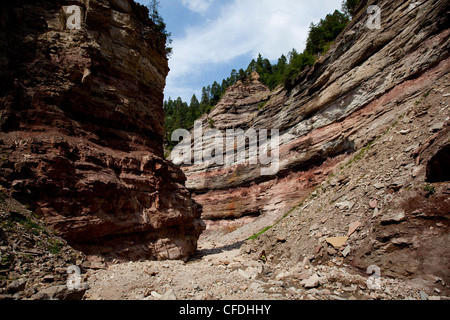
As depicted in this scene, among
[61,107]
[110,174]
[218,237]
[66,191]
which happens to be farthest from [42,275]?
[218,237]

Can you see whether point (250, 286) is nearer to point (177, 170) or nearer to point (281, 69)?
point (177, 170)

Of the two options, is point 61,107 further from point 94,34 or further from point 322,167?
point 322,167

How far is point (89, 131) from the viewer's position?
11992 millimetres

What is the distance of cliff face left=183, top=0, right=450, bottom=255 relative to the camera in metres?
14.7

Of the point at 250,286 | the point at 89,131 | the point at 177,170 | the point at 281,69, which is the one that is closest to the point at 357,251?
the point at 250,286

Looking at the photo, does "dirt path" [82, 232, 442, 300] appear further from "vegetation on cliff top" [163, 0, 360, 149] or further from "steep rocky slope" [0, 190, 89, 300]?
"vegetation on cliff top" [163, 0, 360, 149]

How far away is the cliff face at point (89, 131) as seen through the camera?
29.8 ft

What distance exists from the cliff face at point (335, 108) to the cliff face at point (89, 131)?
14920 mm

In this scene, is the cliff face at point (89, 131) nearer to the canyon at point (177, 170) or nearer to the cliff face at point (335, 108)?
the canyon at point (177, 170)

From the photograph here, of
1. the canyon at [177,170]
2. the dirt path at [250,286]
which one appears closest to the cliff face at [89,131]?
the canyon at [177,170]

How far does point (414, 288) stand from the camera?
4.63 metres

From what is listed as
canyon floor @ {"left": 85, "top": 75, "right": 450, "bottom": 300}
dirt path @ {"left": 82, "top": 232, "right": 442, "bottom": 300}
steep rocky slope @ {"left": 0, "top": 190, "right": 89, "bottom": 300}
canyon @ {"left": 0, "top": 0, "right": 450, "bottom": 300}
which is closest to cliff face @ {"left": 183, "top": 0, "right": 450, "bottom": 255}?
canyon @ {"left": 0, "top": 0, "right": 450, "bottom": 300}

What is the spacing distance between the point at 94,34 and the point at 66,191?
10298 millimetres

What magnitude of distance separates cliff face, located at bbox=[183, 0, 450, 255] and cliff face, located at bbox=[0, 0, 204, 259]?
14920 mm
